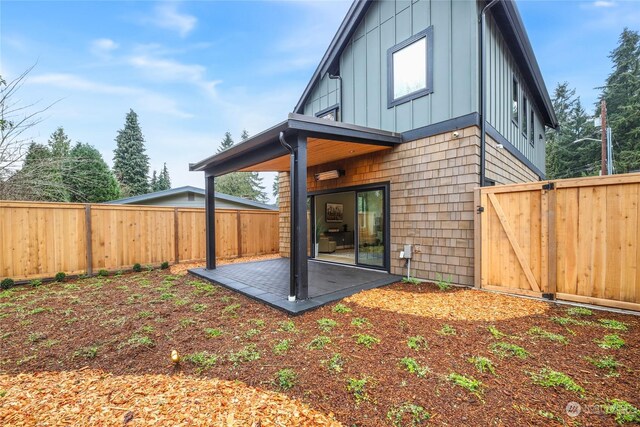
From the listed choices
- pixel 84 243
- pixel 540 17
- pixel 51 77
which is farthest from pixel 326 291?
pixel 540 17

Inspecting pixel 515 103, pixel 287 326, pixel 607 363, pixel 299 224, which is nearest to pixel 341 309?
pixel 287 326

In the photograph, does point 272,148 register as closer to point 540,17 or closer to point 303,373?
point 303,373

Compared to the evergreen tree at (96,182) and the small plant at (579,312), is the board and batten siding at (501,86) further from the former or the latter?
the evergreen tree at (96,182)

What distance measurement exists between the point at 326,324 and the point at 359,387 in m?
1.28

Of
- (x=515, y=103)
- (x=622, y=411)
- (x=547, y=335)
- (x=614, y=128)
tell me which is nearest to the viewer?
(x=622, y=411)

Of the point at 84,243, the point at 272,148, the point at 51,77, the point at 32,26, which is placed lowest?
the point at 84,243

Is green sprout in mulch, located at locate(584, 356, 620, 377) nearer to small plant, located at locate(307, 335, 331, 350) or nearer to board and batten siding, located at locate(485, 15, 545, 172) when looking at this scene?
small plant, located at locate(307, 335, 331, 350)

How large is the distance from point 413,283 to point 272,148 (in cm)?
372

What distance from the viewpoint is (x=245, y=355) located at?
2.65 metres

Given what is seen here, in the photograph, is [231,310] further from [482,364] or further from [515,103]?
[515,103]

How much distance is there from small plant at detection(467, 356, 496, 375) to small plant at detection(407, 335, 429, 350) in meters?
0.43

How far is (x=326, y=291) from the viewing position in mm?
4695

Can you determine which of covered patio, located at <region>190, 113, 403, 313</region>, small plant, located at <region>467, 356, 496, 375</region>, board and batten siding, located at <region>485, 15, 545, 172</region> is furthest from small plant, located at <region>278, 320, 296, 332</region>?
board and batten siding, located at <region>485, 15, 545, 172</region>

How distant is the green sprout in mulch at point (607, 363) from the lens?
7.46 ft
